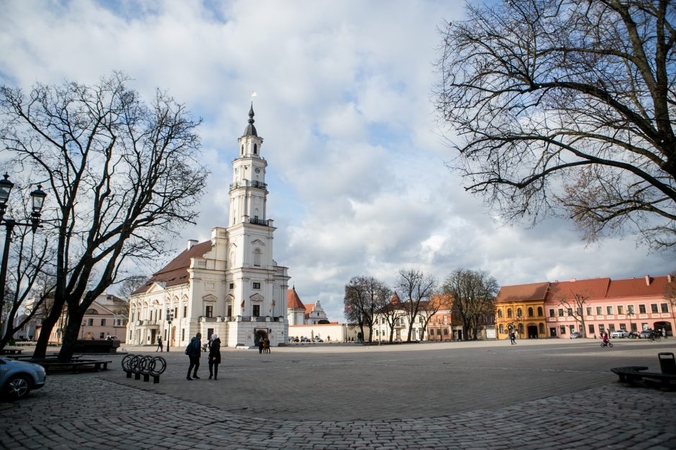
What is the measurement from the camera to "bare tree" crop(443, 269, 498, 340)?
81688 mm

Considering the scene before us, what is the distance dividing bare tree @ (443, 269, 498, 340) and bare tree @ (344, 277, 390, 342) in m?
13.1

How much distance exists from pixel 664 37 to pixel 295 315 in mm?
114522

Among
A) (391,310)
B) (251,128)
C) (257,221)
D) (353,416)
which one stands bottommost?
(353,416)

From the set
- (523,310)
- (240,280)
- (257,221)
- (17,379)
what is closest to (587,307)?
(523,310)

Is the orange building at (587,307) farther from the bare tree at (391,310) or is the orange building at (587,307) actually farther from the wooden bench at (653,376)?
the wooden bench at (653,376)

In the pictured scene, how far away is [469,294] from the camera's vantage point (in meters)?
82.0

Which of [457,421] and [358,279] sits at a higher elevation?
[358,279]

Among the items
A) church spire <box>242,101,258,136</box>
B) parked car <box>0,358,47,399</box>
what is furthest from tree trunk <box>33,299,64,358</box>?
church spire <box>242,101,258,136</box>

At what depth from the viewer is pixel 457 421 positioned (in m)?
8.12

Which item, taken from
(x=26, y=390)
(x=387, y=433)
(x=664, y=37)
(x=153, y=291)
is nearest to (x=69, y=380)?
(x=26, y=390)

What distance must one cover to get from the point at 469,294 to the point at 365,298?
19.6 meters

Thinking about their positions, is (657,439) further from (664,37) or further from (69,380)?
(69,380)

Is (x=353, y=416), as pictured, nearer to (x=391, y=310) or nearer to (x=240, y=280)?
(x=240, y=280)

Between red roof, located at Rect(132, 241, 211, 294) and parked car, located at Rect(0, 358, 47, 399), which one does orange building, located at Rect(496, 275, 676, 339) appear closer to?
red roof, located at Rect(132, 241, 211, 294)
